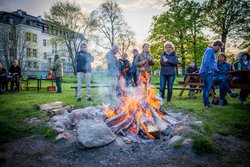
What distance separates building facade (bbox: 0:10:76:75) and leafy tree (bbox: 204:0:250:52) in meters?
24.4

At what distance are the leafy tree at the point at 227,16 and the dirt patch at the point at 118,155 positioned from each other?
20464mm

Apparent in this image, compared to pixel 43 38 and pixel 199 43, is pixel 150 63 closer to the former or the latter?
pixel 199 43

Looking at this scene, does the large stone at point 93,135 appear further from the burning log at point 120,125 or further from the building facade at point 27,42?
the building facade at point 27,42

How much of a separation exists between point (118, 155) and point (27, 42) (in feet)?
108

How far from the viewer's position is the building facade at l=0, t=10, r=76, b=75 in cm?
1817

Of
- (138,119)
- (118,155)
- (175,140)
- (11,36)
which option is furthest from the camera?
(11,36)

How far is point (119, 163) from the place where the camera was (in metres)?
2.33

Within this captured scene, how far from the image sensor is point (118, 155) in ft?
8.39

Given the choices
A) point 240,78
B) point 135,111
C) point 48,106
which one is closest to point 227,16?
point 240,78

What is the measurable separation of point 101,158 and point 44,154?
0.94 meters

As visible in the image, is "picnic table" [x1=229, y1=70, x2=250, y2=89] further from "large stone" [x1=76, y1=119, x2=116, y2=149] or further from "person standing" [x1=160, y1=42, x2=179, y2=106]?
"large stone" [x1=76, y1=119, x2=116, y2=149]

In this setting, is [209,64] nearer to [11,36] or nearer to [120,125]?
[120,125]

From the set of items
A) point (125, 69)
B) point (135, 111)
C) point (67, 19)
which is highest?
point (67, 19)

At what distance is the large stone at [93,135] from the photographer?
2.73 meters
